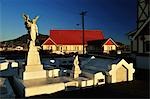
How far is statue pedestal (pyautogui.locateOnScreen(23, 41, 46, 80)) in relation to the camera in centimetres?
1395

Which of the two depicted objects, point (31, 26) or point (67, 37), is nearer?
point (31, 26)

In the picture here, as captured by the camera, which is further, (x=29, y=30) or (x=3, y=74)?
(x=3, y=74)

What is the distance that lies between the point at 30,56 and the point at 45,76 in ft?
5.20

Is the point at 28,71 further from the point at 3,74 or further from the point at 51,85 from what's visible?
the point at 3,74

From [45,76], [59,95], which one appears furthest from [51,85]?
[45,76]

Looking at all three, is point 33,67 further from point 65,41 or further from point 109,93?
point 65,41

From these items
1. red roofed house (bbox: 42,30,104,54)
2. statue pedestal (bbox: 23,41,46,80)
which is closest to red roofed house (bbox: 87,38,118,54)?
red roofed house (bbox: 42,30,104,54)

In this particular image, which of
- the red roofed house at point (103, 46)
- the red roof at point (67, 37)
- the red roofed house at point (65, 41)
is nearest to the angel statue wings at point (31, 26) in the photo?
the red roofed house at point (65, 41)

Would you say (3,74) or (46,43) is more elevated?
(46,43)

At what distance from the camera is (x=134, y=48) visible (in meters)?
25.4

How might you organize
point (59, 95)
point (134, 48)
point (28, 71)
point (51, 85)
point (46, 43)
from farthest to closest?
point (46, 43) → point (134, 48) → point (28, 71) → point (51, 85) → point (59, 95)

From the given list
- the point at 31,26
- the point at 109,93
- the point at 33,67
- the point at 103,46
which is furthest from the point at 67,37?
the point at 109,93

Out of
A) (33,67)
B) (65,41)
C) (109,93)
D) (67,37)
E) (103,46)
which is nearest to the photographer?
(109,93)

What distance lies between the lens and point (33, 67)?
47.0 feet
